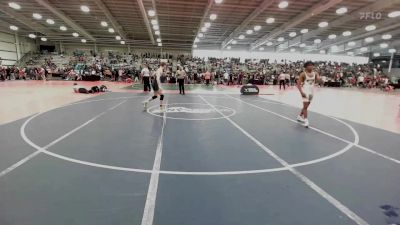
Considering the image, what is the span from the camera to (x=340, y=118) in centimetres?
887

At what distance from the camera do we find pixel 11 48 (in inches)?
1451

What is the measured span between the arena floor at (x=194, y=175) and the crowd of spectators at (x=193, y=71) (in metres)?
23.1

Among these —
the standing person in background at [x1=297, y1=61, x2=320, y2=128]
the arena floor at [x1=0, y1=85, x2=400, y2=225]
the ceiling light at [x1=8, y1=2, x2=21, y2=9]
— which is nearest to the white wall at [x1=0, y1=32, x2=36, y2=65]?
the ceiling light at [x1=8, y1=2, x2=21, y2=9]

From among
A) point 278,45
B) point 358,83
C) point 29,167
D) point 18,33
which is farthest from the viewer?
point 278,45

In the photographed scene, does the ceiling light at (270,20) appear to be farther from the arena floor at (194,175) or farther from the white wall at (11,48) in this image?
the white wall at (11,48)

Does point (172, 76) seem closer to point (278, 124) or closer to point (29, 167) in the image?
point (278, 124)

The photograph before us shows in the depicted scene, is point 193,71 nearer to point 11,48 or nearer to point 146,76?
point 146,76

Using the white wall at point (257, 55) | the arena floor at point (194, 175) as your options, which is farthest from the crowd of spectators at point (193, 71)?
the arena floor at point (194, 175)

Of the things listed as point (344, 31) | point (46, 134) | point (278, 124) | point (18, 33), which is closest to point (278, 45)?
point (344, 31)

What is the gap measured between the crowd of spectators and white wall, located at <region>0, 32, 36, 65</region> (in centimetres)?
211

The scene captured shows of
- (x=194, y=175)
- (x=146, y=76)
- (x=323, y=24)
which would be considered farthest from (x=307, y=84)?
(x=323, y=24)

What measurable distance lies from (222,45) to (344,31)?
16575 mm

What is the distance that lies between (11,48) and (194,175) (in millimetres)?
41943

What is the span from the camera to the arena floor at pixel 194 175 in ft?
9.10
